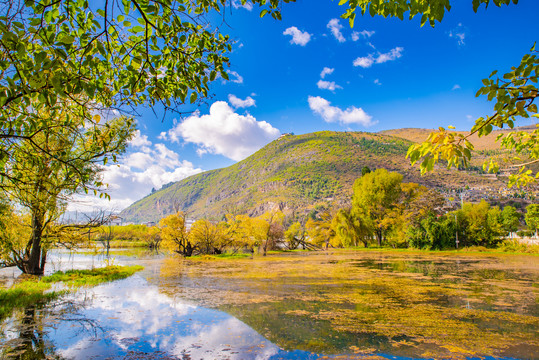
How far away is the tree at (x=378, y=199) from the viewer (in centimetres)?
3434

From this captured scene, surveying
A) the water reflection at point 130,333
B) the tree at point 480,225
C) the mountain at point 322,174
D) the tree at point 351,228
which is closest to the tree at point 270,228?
the tree at point 351,228

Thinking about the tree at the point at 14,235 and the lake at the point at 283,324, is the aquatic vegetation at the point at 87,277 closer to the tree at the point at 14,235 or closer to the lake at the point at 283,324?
the tree at the point at 14,235

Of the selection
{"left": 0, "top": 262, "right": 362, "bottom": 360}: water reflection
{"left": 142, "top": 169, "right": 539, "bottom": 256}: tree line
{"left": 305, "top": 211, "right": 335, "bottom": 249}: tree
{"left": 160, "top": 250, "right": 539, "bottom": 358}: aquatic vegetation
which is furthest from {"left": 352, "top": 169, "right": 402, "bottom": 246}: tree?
{"left": 0, "top": 262, "right": 362, "bottom": 360}: water reflection

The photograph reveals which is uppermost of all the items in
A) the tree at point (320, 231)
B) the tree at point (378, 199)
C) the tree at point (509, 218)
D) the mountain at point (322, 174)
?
the mountain at point (322, 174)

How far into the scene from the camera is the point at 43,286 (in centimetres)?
835

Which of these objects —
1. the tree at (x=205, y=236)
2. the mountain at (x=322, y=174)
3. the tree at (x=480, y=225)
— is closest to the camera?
the tree at (x=205, y=236)

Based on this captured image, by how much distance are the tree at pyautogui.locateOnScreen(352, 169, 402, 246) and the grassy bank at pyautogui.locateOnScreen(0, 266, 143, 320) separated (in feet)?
94.3

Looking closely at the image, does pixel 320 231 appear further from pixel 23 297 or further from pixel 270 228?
pixel 23 297

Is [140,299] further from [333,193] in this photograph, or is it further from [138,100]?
[333,193]

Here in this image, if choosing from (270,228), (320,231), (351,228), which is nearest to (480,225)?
(351,228)

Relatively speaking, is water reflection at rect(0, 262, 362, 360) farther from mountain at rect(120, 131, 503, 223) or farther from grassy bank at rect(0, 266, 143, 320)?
mountain at rect(120, 131, 503, 223)

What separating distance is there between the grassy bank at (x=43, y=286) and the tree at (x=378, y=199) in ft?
94.3

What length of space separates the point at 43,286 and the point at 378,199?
33.4 m

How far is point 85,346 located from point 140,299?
353 cm
